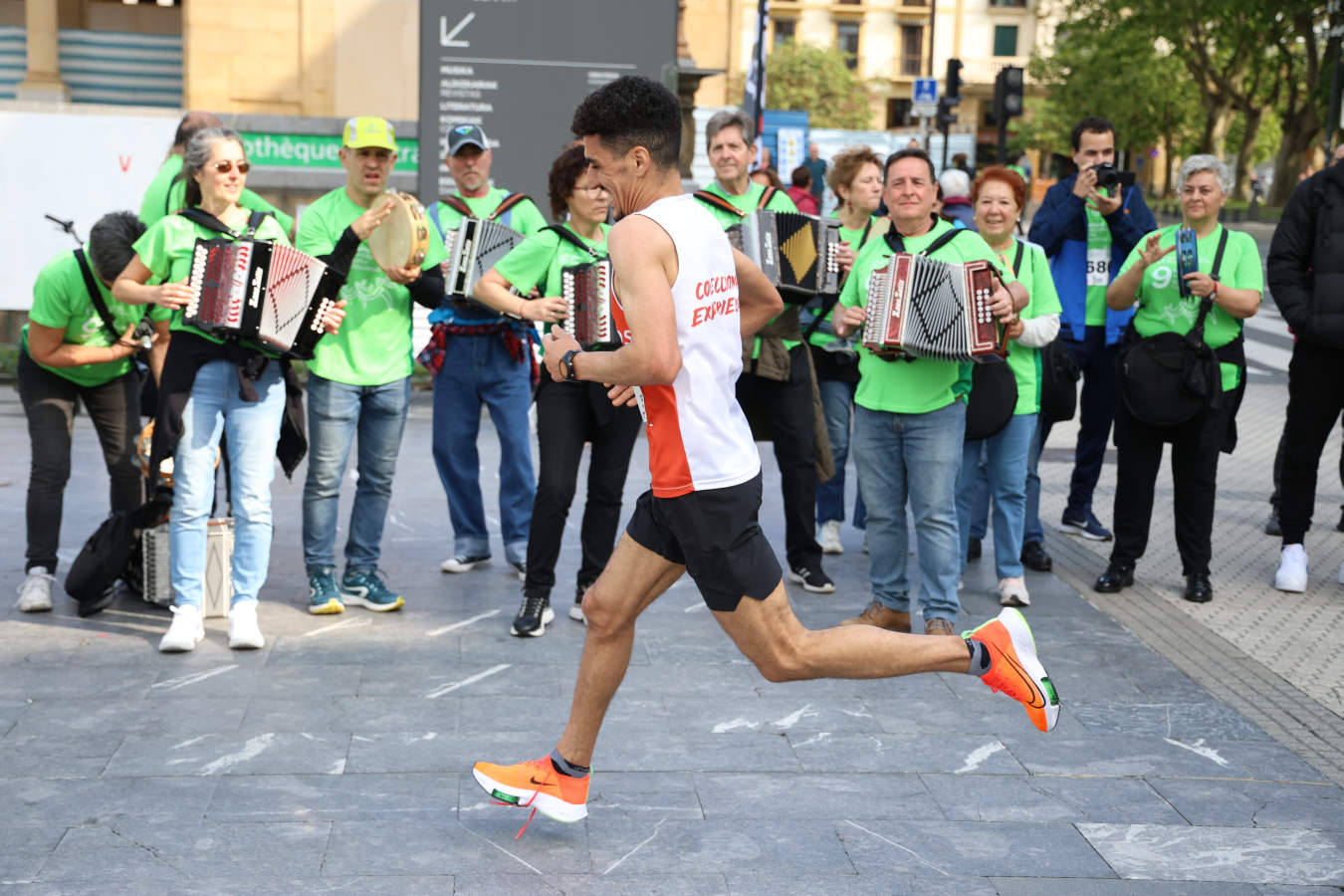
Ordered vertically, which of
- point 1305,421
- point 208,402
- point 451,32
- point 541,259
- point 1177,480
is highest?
point 451,32

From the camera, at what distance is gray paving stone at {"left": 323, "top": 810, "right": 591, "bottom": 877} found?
3.89m

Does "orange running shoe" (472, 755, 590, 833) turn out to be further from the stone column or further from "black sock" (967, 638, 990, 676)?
the stone column

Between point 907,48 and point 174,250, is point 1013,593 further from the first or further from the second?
point 907,48

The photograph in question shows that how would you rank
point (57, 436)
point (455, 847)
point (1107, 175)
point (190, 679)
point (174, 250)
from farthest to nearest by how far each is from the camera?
point (1107, 175) → point (57, 436) → point (174, 250) → point (190, 679) → point (455, 847)

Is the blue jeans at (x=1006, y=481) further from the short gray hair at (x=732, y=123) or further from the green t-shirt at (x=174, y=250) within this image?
the green t-shirt at (x=174, y=250)

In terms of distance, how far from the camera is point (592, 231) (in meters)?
6.53

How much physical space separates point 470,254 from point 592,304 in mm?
943

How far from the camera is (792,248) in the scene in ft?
21.5

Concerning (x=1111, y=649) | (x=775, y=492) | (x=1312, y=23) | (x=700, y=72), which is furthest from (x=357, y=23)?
(x=1312, y=23)

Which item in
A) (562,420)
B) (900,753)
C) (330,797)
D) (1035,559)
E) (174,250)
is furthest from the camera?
(1035,559)

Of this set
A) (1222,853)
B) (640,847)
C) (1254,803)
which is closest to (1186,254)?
(1254,803)

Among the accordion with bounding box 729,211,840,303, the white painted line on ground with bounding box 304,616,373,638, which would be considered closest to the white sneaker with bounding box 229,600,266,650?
the white painted line on ground with bounding box 304,616,373,638

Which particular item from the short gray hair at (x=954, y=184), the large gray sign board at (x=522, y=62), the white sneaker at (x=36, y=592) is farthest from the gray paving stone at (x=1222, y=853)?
the large gray sign board at (x=522, y=62)

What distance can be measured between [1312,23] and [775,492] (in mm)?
37918
